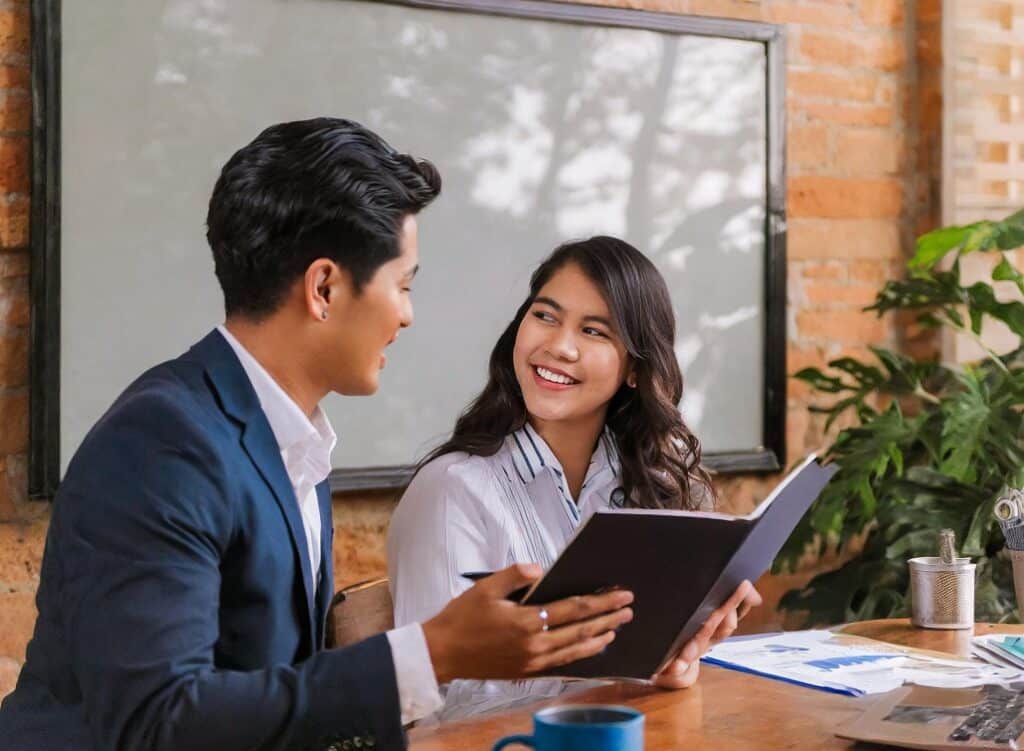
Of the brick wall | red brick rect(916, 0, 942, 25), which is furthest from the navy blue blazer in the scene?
red brick rect(916, 0, 942, 25)

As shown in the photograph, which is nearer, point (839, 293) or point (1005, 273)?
point (1005, 273)

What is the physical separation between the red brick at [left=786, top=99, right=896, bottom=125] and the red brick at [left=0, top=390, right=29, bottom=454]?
2.01 m

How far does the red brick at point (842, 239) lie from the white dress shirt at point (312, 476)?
224cm

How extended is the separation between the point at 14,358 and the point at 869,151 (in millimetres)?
2245

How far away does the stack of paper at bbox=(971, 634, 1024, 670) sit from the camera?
193 centimetres

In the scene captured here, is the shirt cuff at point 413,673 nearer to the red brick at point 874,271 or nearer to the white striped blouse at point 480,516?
the white striped blouse at point 480,516

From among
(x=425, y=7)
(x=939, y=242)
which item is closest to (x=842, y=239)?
(x=939, y=242)

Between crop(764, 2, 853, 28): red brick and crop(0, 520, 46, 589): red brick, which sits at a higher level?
crop(764, 2, 853, 28): red brick

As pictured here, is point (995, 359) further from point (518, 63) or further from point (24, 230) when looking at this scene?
point (24, 230)

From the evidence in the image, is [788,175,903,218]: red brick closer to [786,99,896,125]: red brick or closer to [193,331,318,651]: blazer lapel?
[786,99,896,125]: red brick

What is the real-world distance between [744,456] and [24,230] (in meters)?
1.79

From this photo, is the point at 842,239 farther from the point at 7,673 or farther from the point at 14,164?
the point at 7,673

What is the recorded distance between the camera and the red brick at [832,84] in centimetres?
363

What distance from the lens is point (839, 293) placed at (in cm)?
372
